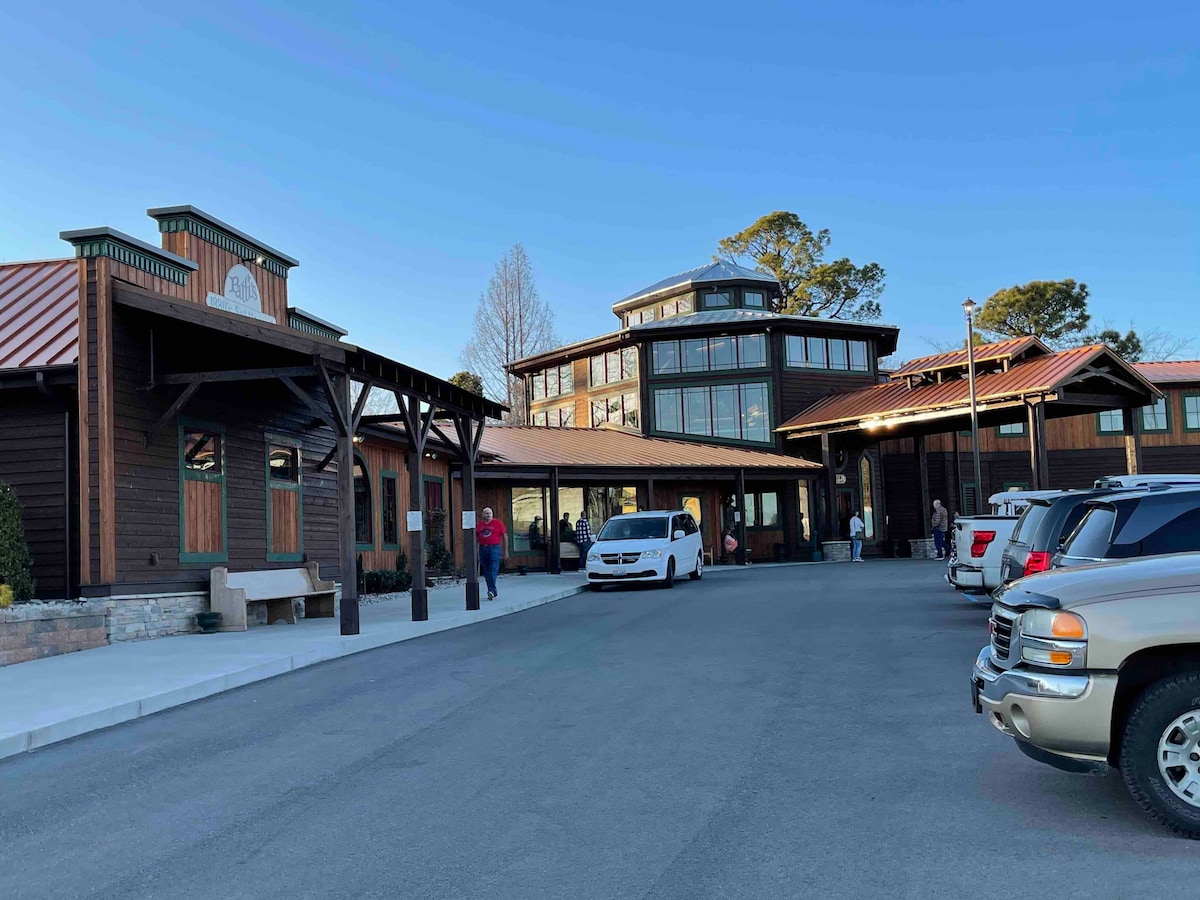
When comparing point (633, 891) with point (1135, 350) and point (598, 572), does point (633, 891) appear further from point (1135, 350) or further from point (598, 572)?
point (1135, 350)

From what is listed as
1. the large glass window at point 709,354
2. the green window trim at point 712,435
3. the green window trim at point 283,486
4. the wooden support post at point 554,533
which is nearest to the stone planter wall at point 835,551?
the green window trim at point 712,435

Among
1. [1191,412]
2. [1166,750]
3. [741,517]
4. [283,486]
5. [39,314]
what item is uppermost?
[39,314]

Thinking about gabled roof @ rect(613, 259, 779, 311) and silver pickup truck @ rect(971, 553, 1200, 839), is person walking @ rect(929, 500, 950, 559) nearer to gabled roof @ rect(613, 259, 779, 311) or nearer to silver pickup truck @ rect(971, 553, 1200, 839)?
gabled roof @ rect(613, 259, 779, 311)

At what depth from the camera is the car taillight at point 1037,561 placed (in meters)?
10.2

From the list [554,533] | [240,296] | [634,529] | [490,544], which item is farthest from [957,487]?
[240,296]

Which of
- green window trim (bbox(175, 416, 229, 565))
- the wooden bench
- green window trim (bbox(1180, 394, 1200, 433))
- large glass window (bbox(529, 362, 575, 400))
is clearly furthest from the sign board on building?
green window trim (bbox(1180, 394, 1200, 433))

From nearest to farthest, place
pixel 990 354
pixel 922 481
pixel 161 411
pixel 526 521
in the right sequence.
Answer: pixel 161 411 < pixel 990 354 < pixel 526 521 < pixel 922 481

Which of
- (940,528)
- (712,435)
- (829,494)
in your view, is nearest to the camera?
(940,528)

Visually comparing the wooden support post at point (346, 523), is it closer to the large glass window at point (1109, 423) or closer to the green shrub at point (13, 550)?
the green shrub at point (13, 550)

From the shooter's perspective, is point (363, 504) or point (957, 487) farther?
point (957, 487)

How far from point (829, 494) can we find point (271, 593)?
2477cm

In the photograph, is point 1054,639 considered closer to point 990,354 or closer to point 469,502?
point 469,502

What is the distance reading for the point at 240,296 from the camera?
19.9m

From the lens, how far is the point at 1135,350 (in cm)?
6250
